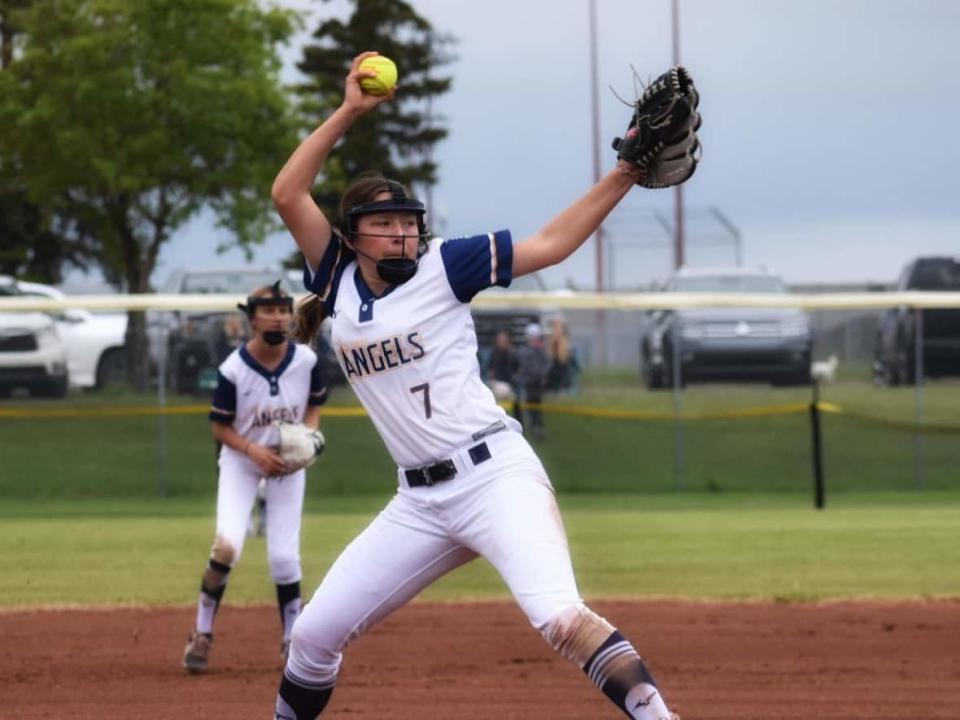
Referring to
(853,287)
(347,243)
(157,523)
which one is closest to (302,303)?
(347,243)

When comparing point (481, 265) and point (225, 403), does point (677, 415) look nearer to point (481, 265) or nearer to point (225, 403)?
point (225, 403)

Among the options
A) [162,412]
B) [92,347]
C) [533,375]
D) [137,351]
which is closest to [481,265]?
[162,412]

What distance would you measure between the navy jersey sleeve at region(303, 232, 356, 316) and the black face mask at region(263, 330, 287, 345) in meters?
3.29

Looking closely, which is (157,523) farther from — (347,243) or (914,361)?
(347,243)

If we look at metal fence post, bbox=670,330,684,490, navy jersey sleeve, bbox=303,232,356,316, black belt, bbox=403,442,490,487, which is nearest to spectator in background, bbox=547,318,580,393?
metal fence post, bbox=670,330,684,490

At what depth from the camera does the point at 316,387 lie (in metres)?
9.38

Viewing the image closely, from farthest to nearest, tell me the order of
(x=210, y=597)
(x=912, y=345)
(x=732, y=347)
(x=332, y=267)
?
(x=732, y=347) < (x=912, y=345) < (x=210, y=597) < (x=332, y=267)

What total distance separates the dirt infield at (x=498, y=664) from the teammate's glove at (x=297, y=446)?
41.6 inches

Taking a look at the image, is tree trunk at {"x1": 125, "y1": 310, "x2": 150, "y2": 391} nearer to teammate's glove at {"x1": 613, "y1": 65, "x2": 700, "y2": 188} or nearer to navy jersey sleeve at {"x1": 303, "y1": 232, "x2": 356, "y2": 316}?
navy jersey sleeve at {"x1": 303, "y1": 232, "x2": 356, "y2": 316}

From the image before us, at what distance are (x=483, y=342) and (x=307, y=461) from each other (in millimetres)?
12371

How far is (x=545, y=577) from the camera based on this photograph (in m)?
5.11

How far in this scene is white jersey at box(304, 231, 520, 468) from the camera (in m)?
5.35

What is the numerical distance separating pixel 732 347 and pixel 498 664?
13.1 metres

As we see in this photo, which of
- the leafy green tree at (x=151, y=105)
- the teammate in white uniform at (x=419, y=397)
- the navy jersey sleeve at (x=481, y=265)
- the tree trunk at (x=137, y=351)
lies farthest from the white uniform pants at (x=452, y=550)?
the leafy green tree at (x=151, y=105)
